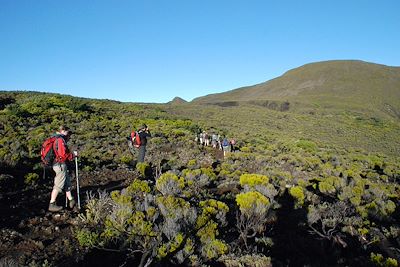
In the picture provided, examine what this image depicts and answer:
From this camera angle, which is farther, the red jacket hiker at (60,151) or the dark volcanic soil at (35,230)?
the red jacket hiker at (60,151)

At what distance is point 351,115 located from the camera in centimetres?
6134

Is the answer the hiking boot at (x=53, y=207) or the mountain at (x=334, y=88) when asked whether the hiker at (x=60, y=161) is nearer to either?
the hiking boot at (x=53, y=207)

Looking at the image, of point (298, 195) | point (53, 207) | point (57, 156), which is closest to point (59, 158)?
point (57, 156)

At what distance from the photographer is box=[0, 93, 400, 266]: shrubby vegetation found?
264 inches

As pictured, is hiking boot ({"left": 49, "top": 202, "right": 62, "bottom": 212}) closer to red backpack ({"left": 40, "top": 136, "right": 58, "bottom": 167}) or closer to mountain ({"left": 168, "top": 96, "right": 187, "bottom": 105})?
red backpack ({"left": 40, "top": 136, "right": 58, "bottom": 167})

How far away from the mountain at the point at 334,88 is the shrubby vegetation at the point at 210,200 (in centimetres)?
5646

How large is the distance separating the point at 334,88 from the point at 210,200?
9766 cm

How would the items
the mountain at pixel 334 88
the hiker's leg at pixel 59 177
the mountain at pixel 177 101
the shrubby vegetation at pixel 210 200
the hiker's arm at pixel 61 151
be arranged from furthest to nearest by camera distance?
the mountain at pixel 177 101, the mountain at pixel 334 88, the hiker's leg at pixel 59 177, the hiker's arm at pixel 61 151, the shrubby vegetation at pixel 210 200

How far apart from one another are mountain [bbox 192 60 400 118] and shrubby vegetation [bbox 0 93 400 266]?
5646cm

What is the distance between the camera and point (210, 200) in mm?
9016

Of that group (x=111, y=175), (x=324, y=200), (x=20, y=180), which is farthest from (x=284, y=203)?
(x=20, y=180)

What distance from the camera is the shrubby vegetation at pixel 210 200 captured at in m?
6.70

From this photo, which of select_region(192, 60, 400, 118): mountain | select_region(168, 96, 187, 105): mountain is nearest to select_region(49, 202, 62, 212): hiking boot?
select_region(192, 60, 400, 118): mountain

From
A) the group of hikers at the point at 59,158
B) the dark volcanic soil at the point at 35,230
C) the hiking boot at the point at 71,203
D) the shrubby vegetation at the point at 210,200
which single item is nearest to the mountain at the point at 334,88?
the shrubby vegetation at the point at 210,200
